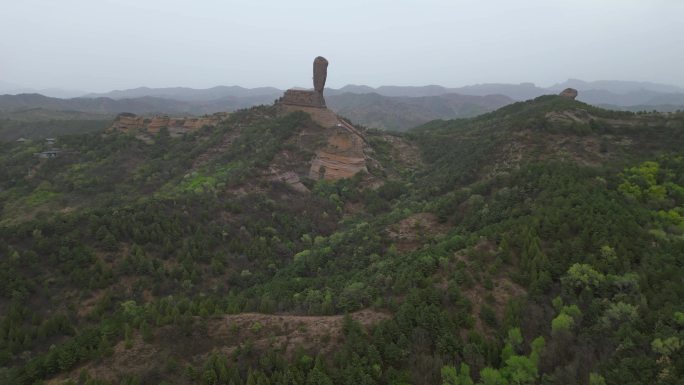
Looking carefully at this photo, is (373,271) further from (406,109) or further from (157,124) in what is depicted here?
(406,109)

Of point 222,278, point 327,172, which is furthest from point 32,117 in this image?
point 222,278

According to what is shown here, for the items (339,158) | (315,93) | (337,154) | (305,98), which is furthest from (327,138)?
(305,98)

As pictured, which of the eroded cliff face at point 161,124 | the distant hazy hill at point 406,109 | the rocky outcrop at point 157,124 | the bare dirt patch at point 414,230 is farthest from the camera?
the distant hazy hill at point 406,109

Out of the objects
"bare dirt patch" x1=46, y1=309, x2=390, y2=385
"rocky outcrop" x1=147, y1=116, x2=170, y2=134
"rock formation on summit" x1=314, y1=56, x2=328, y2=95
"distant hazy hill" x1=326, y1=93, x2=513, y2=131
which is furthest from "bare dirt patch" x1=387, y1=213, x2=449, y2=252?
"distant hazy hill" x1=326, y1=93, x2=513, y2=131

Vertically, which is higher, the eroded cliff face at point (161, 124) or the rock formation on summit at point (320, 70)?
the rock formation on summit at point (320, 70)

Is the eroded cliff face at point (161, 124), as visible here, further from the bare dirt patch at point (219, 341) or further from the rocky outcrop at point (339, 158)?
the bare dirt patch at point (219, 341)

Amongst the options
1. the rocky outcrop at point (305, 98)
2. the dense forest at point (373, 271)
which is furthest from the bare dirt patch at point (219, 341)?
the rocky outcrop at point (305, 98)

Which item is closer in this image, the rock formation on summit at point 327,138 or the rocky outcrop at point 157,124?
the rock formation on summit at point 327,138
